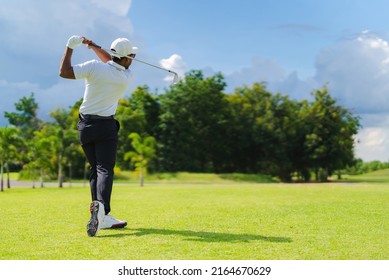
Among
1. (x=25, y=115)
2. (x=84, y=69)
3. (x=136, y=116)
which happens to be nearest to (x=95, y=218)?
(x=84, y=69)

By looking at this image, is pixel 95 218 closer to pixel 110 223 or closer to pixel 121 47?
pixel 110 223

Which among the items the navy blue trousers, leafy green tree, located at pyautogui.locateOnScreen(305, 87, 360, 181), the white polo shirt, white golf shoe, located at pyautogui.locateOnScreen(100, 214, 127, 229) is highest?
leafy green tree, located at pyautogui.locateOnScreen(305, 87, 360, 181)

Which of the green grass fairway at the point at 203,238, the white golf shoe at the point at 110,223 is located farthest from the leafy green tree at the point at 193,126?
the white golf shoe at the point at 110,223

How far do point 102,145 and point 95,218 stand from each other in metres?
1.08

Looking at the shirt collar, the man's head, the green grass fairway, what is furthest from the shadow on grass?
the man's head

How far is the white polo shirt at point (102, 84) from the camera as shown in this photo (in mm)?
6207

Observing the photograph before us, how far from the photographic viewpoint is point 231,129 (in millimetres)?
54156

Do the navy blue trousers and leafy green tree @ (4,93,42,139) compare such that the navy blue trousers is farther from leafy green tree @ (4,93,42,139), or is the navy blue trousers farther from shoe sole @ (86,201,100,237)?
leafy green tree @ (4,93,42,139)

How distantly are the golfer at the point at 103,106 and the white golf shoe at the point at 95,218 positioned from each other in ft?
0.26

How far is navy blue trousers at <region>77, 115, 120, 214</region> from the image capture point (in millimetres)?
6418

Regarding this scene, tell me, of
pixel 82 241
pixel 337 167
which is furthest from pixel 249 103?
pixel 82 241

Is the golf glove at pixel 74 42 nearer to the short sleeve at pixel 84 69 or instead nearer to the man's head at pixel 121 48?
the short sleeve at pixel 84 69
